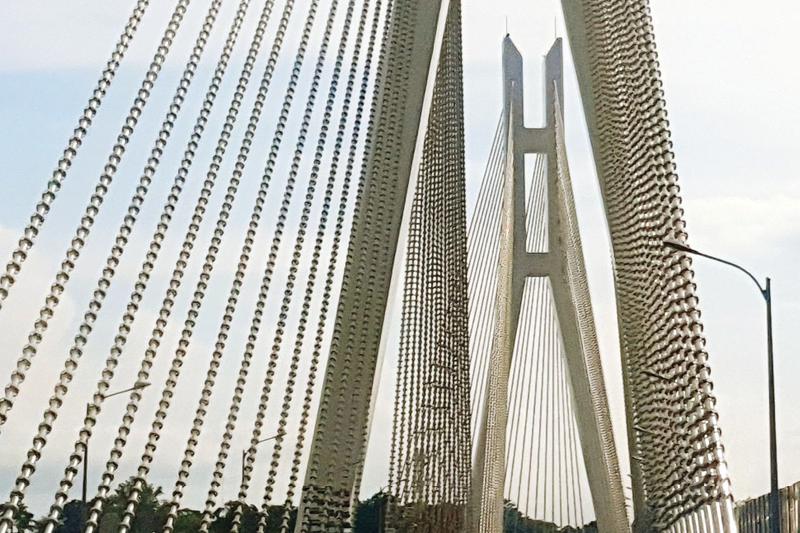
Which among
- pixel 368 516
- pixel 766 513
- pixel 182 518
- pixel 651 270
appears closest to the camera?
pixel 651 270

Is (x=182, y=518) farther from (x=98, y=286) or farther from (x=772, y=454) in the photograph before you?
(x=98, y=286)

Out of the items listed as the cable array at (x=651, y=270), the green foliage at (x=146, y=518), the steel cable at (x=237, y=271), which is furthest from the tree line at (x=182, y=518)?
the steel cable at (x=237, y=271)

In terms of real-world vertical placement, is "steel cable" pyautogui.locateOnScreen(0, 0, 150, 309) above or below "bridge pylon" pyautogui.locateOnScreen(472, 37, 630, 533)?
below

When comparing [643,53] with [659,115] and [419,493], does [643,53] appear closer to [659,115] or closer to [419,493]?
[659,115]

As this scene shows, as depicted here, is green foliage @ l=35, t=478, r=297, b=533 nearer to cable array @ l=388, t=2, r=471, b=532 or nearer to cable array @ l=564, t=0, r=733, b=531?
cable array @ l=388, t=2, r=471, b=532

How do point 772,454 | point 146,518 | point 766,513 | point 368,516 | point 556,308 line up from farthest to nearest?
point 368,516 < point 146,518 < point 556,308 < point 766,513 < point 772,454

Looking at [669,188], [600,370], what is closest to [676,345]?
[669,188]

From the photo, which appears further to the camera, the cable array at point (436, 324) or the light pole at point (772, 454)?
the light pole at point (772, 454)

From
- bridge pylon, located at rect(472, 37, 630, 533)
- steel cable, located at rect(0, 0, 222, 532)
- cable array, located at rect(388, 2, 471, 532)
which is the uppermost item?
bridge pylon, located at rect(472, 37, 630, 533)

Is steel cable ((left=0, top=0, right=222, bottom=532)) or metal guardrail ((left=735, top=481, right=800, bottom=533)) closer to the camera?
steel cable ((left=0, top=0, right=222, bottom=532))

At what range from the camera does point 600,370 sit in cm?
2744

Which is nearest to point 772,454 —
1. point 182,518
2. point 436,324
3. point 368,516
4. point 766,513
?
point 766,513

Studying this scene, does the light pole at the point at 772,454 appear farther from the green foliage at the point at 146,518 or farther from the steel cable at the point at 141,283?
the steel cable at the point at 141,283

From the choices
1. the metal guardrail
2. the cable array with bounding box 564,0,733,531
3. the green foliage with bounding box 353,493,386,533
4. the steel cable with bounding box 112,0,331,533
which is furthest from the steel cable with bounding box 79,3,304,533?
the green foliage with bounding box 353,493,386,533
